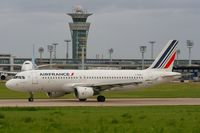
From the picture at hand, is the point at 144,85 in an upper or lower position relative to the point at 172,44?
lower

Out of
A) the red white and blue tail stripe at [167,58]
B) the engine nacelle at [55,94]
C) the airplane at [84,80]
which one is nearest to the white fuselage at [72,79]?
the airplane at [84,80]

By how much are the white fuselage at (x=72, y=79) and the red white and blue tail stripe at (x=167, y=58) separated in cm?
80

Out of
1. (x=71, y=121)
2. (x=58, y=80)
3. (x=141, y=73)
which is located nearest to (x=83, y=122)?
(x=71, y=121)

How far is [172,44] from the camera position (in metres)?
62.1

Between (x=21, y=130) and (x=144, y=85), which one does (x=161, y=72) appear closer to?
(x=144, y=85)

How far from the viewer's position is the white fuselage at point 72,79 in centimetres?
5472

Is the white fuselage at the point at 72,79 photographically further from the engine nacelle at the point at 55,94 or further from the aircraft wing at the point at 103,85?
the engine nacelle at the point at 55,94

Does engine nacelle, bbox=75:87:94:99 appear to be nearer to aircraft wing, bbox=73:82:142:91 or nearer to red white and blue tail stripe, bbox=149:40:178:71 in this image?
aircraft wing, bbox=73:82:142:91

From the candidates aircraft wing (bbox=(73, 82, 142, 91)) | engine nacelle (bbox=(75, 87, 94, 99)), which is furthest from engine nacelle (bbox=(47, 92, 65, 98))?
engine nacelle (bbox=(75, 87, 94, 99))

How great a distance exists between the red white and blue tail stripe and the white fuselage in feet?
2.63

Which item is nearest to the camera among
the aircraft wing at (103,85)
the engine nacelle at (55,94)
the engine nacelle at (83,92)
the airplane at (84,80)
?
the engine nacelle at (83,92)

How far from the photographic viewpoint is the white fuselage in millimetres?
54719

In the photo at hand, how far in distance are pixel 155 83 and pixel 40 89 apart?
478 inches

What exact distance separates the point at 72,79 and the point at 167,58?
11.1m
